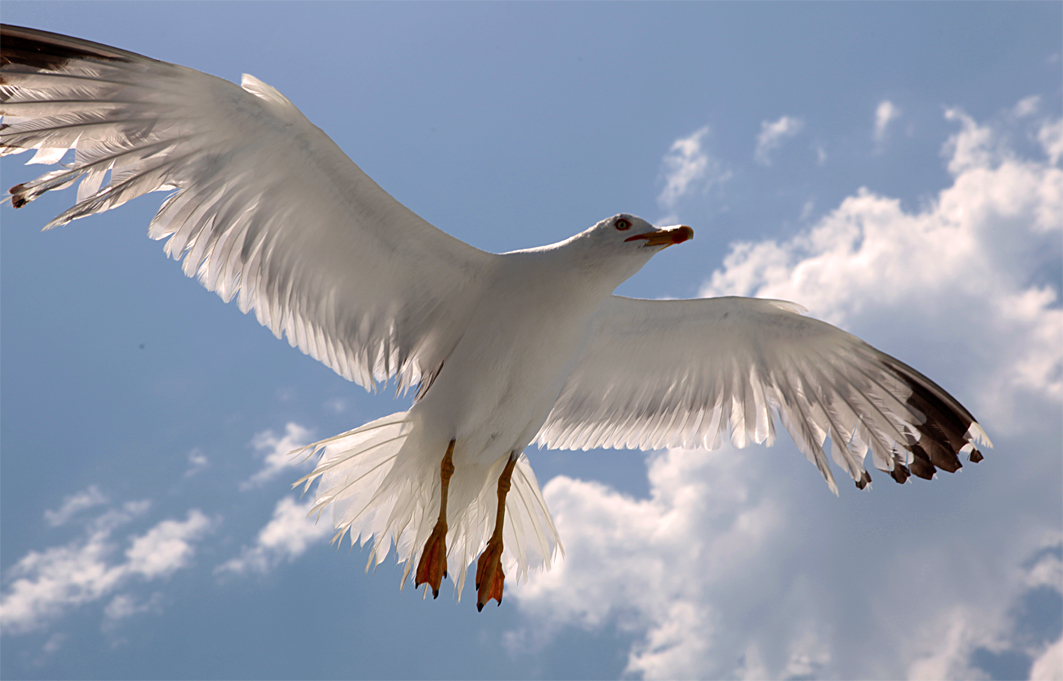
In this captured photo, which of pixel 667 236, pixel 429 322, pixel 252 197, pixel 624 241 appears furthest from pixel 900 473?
pixel 252 197

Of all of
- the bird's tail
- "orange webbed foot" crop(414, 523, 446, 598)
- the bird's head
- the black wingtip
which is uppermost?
the bird's head

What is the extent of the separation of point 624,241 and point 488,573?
5.94ft

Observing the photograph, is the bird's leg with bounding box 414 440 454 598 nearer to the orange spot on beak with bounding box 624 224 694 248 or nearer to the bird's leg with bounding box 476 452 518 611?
the bird's leg with bounding box 476 452 518 611

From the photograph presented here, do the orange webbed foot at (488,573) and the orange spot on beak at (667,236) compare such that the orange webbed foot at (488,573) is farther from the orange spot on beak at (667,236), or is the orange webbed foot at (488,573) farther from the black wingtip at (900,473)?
the black wingtip at (900,473)

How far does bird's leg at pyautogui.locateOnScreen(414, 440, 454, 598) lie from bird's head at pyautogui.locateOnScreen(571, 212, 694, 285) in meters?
1.21

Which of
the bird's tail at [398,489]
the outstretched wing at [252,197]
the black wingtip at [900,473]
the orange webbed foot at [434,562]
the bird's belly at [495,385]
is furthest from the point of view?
the black wingtip at [900,473]

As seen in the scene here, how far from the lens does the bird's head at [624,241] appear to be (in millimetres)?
3986

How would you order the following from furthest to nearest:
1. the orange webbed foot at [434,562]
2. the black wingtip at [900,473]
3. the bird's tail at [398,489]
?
the black wingtip at [900,473], the bird's tail at [398,489], the orange webbed foot at [434,562]

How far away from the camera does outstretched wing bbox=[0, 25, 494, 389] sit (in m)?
3.53

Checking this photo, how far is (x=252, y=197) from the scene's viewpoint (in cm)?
396

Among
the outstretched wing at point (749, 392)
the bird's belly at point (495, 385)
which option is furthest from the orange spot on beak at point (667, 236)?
the outstretched wing at point (749, 392)

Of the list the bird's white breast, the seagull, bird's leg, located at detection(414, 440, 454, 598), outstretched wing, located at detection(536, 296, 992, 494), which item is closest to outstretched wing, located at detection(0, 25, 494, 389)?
the seagull

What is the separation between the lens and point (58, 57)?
351 cm

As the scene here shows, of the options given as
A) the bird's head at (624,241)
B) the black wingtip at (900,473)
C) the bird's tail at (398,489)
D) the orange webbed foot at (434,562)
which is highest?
the bird's head at (624,241)
